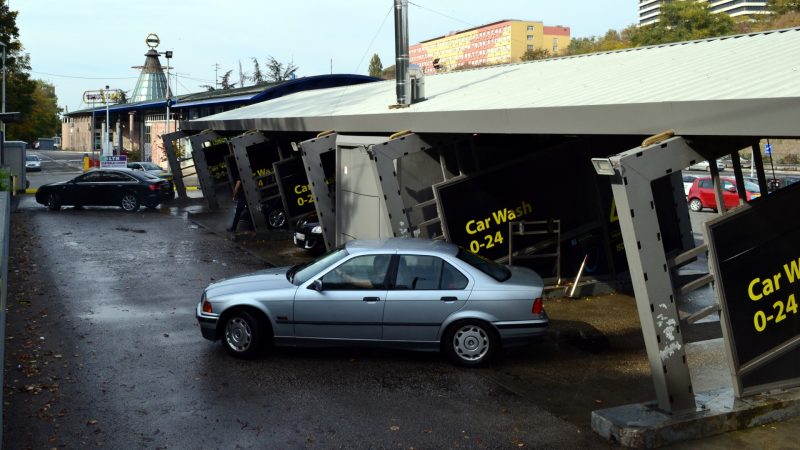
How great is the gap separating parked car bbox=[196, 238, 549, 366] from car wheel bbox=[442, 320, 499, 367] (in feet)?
0.04

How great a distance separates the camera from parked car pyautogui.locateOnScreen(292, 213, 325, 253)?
1741 centimetres

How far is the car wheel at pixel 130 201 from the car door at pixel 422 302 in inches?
802

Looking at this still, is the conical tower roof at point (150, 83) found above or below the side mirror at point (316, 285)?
above

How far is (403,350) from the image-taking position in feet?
31.5

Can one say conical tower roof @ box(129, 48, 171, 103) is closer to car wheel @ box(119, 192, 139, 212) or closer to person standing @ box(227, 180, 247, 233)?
car wheel @ box(119, 192, 139, 212)

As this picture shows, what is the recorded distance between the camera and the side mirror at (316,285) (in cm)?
923

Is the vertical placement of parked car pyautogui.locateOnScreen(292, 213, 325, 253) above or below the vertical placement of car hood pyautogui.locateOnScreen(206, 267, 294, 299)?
above

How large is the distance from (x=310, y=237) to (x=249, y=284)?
25.7ft

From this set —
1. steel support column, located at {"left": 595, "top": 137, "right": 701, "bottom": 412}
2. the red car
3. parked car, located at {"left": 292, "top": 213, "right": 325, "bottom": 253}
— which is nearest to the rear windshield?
steel support column, located at {"left": 595, "top": 137, "right": 701, "bottom": 412}

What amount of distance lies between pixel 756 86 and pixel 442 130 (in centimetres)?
552

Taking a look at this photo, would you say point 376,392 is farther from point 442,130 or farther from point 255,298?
point 442,130

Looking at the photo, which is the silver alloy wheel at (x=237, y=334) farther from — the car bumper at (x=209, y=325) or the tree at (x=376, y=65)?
the tree at (x=376, y=65)

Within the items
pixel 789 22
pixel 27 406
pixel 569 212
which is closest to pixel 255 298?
pixel 27 406

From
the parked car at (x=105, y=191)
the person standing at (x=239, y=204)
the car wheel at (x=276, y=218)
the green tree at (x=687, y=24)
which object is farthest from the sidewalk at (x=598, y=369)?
the green tree at (x=687, y=24)
